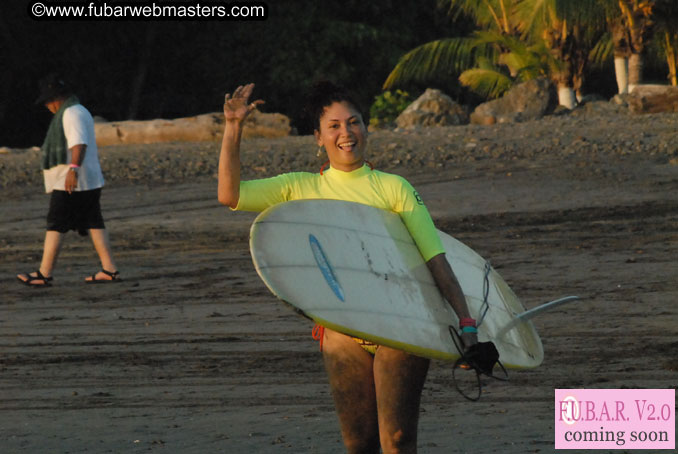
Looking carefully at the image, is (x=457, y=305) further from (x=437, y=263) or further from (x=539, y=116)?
(x=539, y=116)

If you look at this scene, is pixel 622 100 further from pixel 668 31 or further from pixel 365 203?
pixel 365 203

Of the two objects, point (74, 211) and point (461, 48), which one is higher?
point (461, 48)

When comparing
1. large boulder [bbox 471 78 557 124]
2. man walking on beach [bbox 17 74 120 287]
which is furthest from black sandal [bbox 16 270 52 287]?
large boulder [bbox 471 78 557 124]

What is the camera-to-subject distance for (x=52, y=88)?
32.8 ft

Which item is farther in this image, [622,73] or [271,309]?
[622,73]

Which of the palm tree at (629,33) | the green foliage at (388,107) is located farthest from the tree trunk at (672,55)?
the green foliage at (388,107)

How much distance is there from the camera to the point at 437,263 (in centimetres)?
427

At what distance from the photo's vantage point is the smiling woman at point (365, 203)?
160 inches

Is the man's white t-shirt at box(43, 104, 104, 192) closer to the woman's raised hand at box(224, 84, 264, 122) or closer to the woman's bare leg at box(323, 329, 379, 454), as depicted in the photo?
the woman's raised hand at box(224, 84, 264, 122)

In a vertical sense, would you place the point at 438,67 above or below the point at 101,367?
above

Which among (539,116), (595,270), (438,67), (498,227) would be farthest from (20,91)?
(595,270)

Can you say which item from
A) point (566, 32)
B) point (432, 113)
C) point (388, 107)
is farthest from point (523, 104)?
point (388, 107)

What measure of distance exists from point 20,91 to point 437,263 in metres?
27.9

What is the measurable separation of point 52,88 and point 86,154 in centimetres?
61
